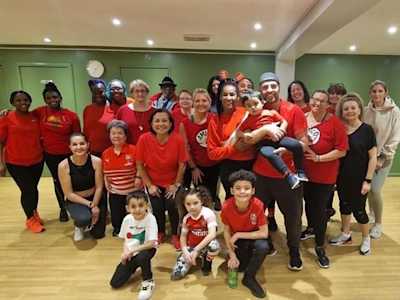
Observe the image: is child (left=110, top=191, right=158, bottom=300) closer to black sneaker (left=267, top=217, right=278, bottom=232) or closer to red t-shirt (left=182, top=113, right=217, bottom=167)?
red t-shirt (left=182, top=113, right=217, bottom=167)

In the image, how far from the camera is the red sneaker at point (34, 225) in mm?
2939

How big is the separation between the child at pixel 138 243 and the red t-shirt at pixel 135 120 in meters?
0.86

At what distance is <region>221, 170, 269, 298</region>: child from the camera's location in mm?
1930

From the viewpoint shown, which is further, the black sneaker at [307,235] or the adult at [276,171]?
the black sneaker at [307,235]

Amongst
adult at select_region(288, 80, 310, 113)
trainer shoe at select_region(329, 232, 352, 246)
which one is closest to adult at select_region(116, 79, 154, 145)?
adult at select_region(288, 80, 310, 113)

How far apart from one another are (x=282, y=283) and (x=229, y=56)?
4.20m

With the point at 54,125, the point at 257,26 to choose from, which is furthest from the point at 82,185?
the point at 257,26

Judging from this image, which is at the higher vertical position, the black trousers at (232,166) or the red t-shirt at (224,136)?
the red t-shirt at (224,136)

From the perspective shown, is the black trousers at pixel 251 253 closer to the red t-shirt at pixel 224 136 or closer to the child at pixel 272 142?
the child at pixel 272 142

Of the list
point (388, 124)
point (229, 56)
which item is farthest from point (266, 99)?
point (229, 56)

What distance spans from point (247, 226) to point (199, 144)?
921 mm

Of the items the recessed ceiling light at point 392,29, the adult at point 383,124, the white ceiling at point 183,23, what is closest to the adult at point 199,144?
the white ceiling at point 183,23

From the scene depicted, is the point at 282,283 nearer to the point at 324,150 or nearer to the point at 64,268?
the point at 324,150

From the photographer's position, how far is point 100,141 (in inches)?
121
